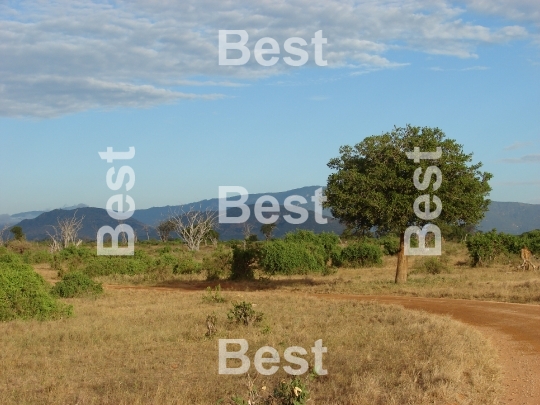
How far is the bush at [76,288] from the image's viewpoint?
25.6m

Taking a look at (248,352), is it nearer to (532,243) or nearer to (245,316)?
(245,316)

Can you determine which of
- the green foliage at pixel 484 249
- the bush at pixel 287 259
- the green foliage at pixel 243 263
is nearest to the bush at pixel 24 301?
the green foliage at pixel 243 263

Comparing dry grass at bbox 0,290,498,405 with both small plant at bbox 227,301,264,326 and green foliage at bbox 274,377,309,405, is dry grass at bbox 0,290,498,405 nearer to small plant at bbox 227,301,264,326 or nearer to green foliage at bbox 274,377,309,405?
small plant at bbox 227,301,264,326

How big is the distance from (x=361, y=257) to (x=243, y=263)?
1106 cm

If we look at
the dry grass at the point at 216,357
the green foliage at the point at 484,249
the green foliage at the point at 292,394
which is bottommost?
the dry grass at the point at 216,357

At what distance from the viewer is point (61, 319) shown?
58.4 ft

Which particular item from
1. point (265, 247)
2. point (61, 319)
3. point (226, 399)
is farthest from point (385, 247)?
point (226, 399)

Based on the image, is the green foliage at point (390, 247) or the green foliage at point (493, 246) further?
the green foliage at point (390, 247)

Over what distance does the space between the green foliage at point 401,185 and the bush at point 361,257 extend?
55.2ft

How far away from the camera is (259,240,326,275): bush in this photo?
3384 cm

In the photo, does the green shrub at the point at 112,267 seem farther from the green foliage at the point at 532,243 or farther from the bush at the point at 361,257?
the green foliage at the point at 532,243

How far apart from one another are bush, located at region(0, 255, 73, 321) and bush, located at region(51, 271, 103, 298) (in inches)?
265

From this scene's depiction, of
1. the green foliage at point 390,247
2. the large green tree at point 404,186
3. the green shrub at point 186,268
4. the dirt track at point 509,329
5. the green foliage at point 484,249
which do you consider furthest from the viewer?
the green foliage at point 390,247

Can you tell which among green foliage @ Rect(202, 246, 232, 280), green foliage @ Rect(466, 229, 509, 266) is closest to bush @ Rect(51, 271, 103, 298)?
green foliage @ Rect(202, 246, 232, 280)
